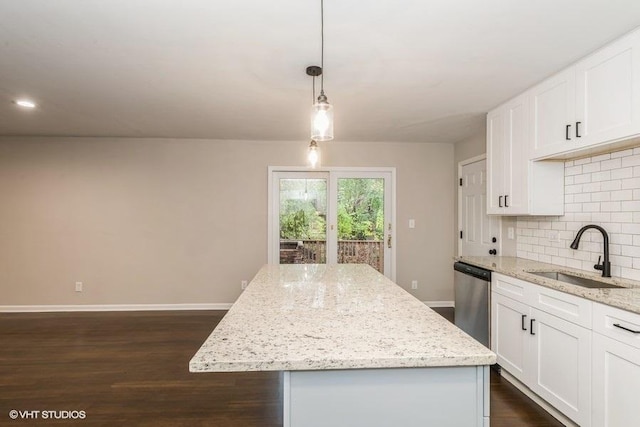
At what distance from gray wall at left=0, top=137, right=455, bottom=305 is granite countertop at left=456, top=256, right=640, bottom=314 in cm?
183

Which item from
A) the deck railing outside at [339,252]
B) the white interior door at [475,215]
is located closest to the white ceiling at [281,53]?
the white interior door at [475,215]

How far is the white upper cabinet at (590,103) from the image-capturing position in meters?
1.83

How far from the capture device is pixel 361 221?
464 cm

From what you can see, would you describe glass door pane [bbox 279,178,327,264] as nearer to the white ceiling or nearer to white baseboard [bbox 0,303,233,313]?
white baseboard [bbox 0,303,233,313]

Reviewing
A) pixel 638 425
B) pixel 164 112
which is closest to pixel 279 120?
pixel 164 112

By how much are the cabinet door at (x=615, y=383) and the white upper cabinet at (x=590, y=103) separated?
1.12 m

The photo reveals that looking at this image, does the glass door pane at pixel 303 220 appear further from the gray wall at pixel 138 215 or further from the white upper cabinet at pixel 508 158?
the white upper cabinet at pixel 508 158

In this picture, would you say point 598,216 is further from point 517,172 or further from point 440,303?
point 440,303

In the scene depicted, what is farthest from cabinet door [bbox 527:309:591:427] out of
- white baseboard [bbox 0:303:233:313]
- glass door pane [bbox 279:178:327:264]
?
white baseboard [bbox 0:303:233:313]

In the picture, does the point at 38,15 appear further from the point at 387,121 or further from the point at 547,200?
the point at 547,200

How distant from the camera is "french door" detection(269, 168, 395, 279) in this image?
15.1ft

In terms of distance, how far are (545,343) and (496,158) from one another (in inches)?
63.7

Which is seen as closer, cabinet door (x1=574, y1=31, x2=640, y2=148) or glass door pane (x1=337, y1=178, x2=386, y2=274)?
cabinet door (x1=574, y1=31, x2=640, y2=148)

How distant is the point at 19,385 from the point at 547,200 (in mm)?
4232
